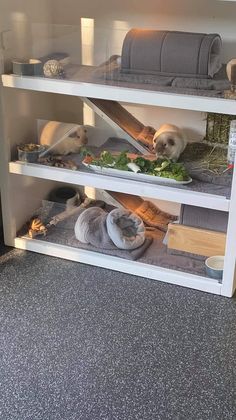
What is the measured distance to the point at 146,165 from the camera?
1834mm

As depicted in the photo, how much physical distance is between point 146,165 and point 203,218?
9.5 inches

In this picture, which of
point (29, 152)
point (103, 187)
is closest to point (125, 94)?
point (103, 187)

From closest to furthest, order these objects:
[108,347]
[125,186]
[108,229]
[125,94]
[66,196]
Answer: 1. [108,347]
2. [125,94]
3. [125,186]
4. [108,229]
5. [66,196]

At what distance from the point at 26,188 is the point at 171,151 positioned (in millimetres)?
529

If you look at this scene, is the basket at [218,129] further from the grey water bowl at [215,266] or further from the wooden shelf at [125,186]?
the grey water bowl at [215,266]

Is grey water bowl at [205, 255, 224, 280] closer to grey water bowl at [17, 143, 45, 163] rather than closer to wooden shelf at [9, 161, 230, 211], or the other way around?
wooden shelf at [9, 161, 230, 211]

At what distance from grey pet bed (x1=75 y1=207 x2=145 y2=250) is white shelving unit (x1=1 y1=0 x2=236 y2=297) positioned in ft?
0.16

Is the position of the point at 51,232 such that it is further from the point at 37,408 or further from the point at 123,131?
the point at 37,408

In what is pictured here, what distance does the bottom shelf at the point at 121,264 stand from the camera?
183 centimetres

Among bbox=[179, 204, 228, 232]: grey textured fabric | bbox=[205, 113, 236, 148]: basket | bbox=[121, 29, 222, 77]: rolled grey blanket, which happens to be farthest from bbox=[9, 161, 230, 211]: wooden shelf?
bbox=[121, 29, 222, 77]: rolled grey blanket

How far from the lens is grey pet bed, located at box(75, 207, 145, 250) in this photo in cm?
194

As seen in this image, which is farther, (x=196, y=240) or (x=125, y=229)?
(x=125, y=229)

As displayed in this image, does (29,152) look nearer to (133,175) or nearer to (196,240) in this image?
(133,175)

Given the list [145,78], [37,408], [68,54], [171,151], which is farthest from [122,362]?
[68,54]
